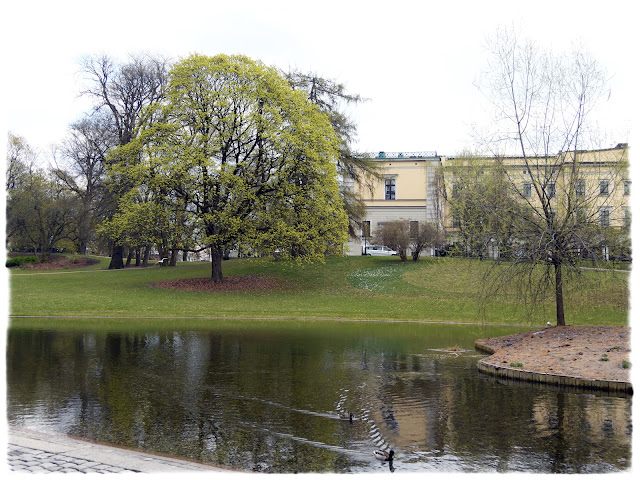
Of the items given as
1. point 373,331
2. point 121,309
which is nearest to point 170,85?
point 121,309

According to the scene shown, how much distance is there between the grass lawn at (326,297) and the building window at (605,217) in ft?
5.87

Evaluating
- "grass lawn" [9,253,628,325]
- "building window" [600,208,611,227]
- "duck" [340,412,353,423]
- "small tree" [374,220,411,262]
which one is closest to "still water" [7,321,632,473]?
"duck" [340,412,353,423]

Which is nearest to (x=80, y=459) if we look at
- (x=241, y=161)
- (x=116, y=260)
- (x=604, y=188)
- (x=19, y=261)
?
(x=604, y=188)

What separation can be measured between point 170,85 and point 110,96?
14761 millimetres

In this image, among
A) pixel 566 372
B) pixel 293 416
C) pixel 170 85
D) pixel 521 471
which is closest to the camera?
pixel 521 471

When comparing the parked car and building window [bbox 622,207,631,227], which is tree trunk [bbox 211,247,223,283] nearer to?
the parked car

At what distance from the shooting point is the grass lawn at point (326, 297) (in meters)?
28.9

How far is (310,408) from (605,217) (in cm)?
1298

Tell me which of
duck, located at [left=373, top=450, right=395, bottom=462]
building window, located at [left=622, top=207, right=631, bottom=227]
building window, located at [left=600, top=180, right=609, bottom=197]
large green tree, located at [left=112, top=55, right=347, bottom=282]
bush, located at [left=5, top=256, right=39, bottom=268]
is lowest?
duck, located at [left=373, top=450, right=395, bottom=462]

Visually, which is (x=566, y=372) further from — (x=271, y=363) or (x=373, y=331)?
(x=373, y=331)

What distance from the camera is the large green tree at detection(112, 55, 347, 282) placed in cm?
3928

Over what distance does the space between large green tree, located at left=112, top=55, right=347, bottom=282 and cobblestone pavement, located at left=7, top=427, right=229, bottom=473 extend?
30230 mm

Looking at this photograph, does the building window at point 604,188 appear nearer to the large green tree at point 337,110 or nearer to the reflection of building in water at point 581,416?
the reflection of building in water at point 581,416

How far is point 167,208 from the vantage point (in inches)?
1602
